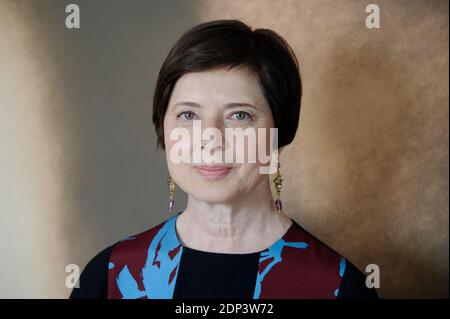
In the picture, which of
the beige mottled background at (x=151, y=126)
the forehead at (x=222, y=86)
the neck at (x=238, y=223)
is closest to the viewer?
the forehead at (x=222, y=86)

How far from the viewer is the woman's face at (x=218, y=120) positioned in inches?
53.7

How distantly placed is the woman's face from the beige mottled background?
0.46 metres

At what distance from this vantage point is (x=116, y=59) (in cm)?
182

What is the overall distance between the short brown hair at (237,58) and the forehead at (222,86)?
0.05 feet

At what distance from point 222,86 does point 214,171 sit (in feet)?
0.72

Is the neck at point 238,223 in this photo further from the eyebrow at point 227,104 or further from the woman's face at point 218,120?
the eyebrow at point 227,104

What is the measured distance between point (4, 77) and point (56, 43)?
205 millimetres

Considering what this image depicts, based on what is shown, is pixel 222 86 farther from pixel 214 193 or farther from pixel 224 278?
pixel 224 278

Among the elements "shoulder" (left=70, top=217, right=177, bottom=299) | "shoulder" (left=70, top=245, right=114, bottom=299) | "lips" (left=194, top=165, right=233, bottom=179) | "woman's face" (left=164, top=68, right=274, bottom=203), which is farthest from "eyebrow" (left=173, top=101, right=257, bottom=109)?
"shoulder" (left=70, top=245, right=114, bottom=299)

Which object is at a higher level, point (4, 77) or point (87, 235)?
point (4, 77)

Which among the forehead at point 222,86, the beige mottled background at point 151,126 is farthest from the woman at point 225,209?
the beige mottled background at point 151,126
